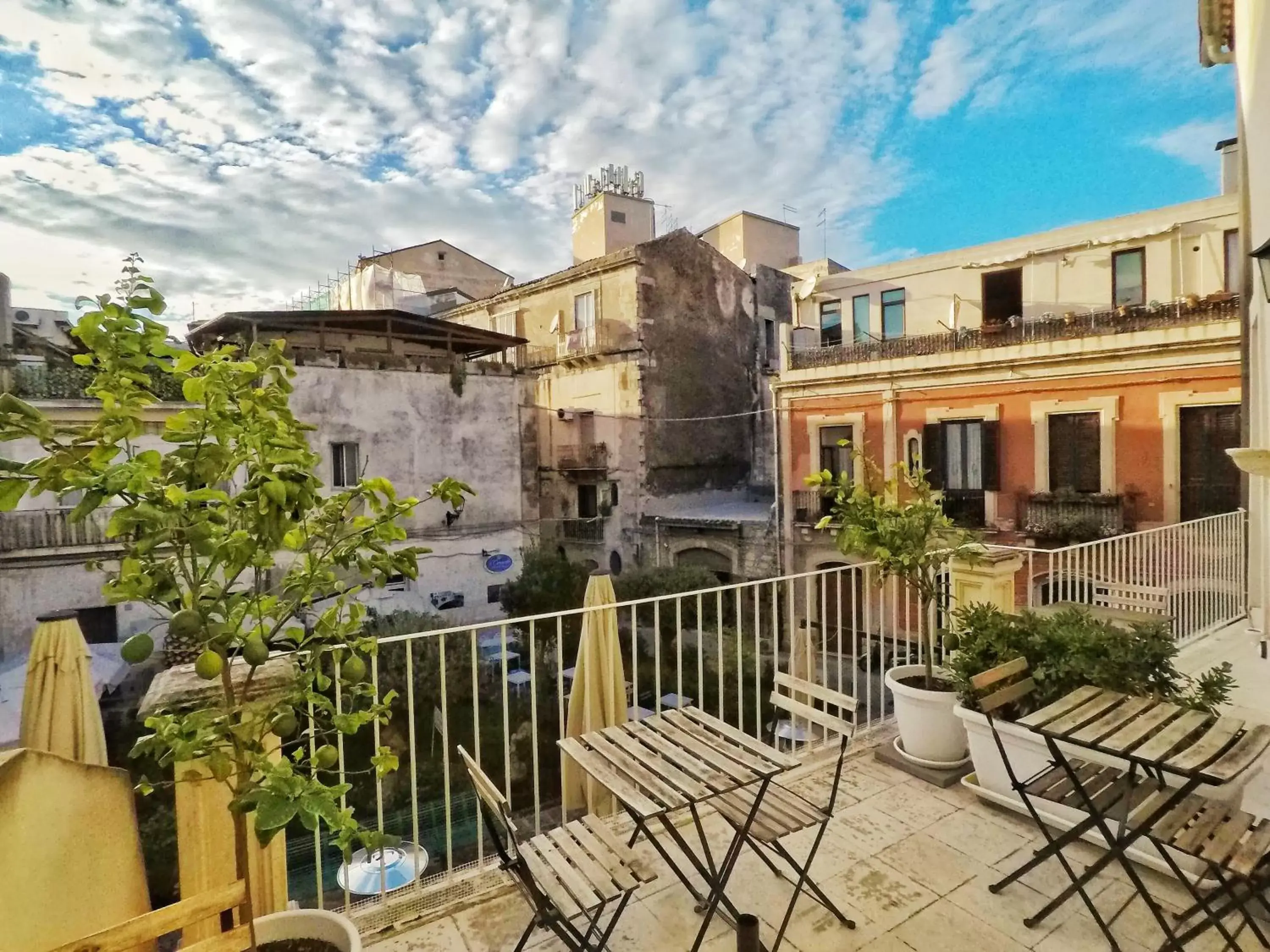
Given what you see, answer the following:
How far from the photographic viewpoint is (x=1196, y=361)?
10445 millimetres

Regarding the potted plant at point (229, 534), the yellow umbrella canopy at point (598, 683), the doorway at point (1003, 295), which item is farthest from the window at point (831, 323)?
the potted plant at point (229, 534)

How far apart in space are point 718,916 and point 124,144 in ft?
33.5

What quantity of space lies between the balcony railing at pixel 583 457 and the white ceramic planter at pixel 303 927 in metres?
15.6

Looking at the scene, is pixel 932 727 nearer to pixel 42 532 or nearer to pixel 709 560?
pixel 709 560

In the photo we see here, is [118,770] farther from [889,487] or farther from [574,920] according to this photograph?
[889,487]

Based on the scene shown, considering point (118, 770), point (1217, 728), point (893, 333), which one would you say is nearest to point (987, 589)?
point (1217, 728)

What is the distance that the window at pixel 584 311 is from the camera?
18141mm

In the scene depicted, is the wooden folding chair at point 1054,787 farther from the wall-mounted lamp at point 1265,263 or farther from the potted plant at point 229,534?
the wall-mounted lamp at point 1265,263

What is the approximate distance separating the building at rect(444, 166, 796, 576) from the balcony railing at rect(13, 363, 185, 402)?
24.4 feet

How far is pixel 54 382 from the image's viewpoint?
11.8 m

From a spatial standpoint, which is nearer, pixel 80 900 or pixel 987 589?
pixel 80 900

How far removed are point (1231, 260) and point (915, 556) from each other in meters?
12.4

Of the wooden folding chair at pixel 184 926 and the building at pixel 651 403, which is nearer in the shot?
the wooden folding chair at pixel 184 926

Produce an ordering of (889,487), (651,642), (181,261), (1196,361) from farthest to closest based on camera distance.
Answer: (651,642) < (181,261) < (1196,361) < (889,487)
